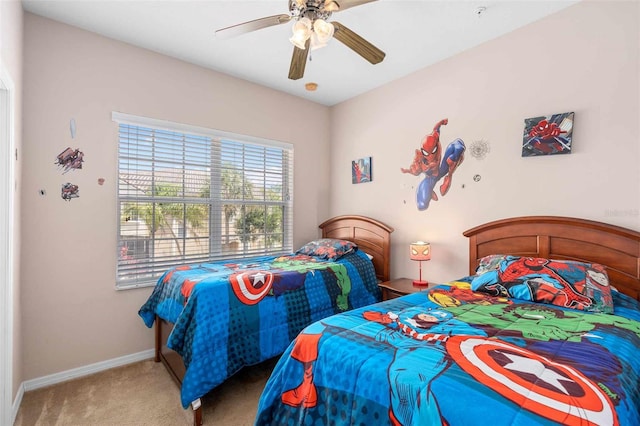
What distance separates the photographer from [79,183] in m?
2.44

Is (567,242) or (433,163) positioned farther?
(433,163)

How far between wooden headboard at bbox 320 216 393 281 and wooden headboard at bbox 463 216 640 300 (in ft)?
2.73

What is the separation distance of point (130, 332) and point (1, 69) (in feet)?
6.81

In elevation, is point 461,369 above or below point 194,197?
below

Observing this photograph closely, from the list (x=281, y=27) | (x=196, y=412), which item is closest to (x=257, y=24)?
(x=281, y=27)

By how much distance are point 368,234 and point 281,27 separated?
214 cm

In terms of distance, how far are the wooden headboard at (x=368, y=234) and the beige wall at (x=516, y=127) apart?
139 millimetres

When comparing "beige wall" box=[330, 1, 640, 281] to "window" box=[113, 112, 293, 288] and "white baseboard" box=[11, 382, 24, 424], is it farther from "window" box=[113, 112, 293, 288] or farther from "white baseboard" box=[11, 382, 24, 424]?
"white baseboard" box=[11, 382, 24, 424]

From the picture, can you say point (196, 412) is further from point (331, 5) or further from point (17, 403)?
point (331, 5)

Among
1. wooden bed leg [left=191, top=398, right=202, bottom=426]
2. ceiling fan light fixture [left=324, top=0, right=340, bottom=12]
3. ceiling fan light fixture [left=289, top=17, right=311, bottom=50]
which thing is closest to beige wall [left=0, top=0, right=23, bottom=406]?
wooden bed leg [left=191, top=398, right=202, bottom=426]

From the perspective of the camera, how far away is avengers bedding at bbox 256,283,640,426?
33.6 inches

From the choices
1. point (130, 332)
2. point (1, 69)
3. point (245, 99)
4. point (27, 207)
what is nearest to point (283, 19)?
point (1, 69)

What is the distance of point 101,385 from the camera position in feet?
7.55

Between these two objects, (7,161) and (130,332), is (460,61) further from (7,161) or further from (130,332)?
(130,332)
